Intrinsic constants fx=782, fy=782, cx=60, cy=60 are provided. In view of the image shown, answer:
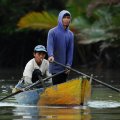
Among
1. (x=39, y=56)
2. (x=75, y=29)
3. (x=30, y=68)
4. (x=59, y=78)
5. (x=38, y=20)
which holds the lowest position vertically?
(x=59, y=78)

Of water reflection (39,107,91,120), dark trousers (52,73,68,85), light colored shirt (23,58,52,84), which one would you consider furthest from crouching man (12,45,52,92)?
water reflection (39,107,91,120)

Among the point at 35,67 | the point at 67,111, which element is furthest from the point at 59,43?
the point at 67,111

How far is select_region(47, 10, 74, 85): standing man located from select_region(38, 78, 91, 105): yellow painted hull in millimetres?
652

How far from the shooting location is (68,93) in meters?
15.2

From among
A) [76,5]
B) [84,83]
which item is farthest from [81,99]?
[76,5]

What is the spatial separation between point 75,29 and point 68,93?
65.2 feet

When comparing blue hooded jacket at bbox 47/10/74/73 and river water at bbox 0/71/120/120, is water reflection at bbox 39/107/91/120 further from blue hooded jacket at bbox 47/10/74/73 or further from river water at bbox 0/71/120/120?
blue hooded jacket at bbox 47/10/74/73

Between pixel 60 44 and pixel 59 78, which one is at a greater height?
pixel 60 44

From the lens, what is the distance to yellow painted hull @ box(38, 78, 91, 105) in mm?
15039

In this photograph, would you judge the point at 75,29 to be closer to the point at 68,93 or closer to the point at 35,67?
the point at 35,67

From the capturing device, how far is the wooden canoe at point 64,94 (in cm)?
1505

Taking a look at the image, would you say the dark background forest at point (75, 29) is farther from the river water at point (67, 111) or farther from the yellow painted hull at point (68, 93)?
the yellow painted hull at point (68, 93)

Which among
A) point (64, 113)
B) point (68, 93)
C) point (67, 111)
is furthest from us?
point (68, 93)

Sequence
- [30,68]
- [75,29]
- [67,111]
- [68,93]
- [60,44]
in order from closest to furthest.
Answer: [67,111] < [68,93] < [30,68] < [60,44] < [75,29]
